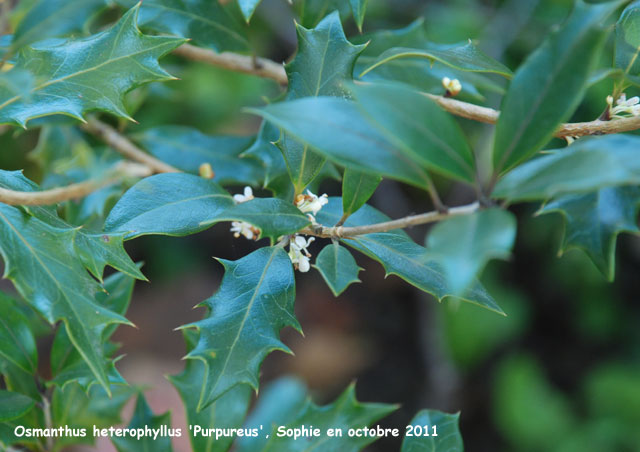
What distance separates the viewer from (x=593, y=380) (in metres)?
1.96

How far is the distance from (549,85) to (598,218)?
218mm

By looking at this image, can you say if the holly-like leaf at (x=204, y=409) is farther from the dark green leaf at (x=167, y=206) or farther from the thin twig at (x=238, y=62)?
the thin twig at (x=238, y=62)

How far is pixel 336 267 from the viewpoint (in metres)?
0.61

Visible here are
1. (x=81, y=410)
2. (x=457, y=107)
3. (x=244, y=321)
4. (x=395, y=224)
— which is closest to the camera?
(x=395, y=224)

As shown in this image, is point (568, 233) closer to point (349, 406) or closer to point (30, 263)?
point (349, 406)

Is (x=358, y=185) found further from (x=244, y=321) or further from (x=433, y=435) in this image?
(x=433, y=435)

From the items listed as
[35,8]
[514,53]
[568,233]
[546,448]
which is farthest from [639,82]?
[546,448]

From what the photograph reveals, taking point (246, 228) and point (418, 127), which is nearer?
point (418, 127)

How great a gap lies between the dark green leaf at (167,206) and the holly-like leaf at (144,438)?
14.8 inches

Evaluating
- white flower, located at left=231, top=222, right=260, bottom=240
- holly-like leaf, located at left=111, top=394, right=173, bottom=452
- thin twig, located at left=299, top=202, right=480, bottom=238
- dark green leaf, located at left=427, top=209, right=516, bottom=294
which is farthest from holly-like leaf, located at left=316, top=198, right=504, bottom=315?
holly-like leaf, located at left=111, top=394, right=173, bottom=452

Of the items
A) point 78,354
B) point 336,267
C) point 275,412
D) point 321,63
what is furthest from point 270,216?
point 275,412

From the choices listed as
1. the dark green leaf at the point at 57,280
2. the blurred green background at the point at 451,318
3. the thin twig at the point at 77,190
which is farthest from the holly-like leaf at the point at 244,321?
the blurred green background at the point at 451,318

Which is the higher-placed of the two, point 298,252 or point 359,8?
point 359,8

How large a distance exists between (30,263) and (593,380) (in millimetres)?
1916
